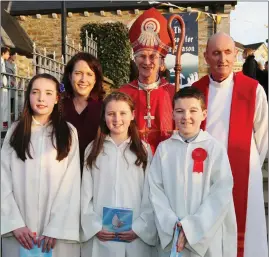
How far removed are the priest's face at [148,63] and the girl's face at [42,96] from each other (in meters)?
0.92

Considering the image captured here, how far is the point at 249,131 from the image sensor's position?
341 centimetres

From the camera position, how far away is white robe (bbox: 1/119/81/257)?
281 cm

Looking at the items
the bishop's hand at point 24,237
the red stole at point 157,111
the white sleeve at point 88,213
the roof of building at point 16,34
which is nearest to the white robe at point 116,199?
the white sleeve at point 88,213

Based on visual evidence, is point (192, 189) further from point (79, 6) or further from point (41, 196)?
point (79, 6)

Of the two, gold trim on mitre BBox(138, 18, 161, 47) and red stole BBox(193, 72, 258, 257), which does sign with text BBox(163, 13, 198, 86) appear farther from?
red stole BBox(193, 72, 258, 257)

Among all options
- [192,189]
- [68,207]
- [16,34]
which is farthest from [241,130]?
[16,34]

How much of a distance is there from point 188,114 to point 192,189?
0.49 meters

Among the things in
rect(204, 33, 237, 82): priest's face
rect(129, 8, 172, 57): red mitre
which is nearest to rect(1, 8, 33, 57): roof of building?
rect(129, 8, 172, 57): red mitre

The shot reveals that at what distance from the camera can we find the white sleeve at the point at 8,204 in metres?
2.78

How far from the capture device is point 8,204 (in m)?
2.81

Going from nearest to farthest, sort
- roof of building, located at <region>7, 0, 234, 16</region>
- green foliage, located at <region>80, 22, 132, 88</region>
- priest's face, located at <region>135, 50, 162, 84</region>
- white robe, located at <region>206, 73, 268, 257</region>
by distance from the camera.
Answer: white robe, located at <region>206, 73, 268, 257</region>, priest's face, located at <region>135, 50, 162, 84</region>, green foliage, located at <region>80, 22, 132, 88</region>, roof of building, located at <region>7, 0, 234, 16</region>

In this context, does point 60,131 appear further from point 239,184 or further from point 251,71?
point 251,71

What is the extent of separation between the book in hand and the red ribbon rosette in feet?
1.73

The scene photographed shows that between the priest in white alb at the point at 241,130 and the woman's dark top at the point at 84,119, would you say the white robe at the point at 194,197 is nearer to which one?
the priest in white alb at the point at 241,130
